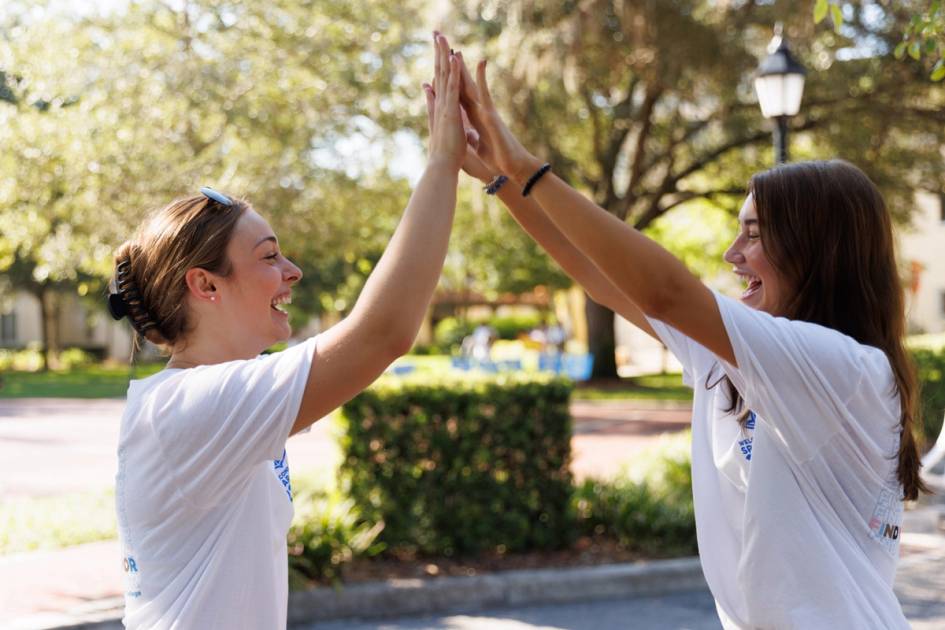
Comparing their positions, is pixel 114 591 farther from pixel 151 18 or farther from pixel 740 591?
pixel 151 18

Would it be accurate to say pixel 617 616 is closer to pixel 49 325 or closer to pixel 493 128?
pixel 493 128

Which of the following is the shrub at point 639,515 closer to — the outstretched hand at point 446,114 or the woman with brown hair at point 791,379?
the woman with brown hair at point 791,379

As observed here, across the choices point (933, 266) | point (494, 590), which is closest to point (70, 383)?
point (494, 590)

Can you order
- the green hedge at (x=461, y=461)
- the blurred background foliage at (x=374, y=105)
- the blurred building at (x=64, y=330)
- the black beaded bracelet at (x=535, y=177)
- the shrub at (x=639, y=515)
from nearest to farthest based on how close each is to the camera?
the black beaded bracelet at (x=535, y=177), the green hedge at (x=461, y=461), the shrub at (x=639, y=515), the blurred background foliage at (x=374, y=105), the blurred building at (x=64, y=330)

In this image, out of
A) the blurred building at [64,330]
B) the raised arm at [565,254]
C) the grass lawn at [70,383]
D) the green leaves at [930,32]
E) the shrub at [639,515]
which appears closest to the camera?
the raised arm at [565,254]

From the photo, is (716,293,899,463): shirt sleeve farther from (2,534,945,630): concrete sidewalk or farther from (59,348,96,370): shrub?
(59,348,96,370): shrub

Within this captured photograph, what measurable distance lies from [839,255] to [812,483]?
0.46 metres

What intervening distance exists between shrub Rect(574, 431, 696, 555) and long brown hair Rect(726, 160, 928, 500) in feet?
18.2

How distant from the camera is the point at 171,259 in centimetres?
202

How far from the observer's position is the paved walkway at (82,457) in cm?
665

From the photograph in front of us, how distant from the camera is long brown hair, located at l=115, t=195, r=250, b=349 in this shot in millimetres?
2008

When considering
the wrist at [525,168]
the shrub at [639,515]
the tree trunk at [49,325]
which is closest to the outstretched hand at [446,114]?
the wrist at [525,168]

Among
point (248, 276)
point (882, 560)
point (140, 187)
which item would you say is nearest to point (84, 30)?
point (140, 187)

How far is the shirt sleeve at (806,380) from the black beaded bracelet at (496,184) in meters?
0.67
